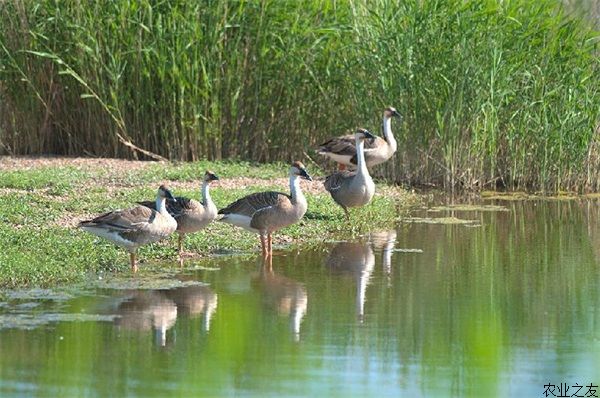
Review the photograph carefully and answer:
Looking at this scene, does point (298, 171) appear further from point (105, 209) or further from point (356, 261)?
point (105, 209)

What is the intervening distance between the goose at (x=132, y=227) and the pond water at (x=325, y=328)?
358 millimetres

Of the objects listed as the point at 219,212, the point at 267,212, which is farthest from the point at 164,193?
the point at 219,212

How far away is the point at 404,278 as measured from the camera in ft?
38.8

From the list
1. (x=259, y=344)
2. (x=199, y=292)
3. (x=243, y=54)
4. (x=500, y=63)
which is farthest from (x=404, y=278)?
(x=243, y=54)

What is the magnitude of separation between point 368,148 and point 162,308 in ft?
23.6

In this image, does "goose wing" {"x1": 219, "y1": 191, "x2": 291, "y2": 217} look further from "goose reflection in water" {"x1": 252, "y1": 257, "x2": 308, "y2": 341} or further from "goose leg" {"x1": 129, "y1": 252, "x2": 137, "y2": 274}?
"goose leg" {"x1": 129, "y1": 252, "x2": 137, "y2": 274}

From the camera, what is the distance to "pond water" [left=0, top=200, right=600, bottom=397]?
8320mm

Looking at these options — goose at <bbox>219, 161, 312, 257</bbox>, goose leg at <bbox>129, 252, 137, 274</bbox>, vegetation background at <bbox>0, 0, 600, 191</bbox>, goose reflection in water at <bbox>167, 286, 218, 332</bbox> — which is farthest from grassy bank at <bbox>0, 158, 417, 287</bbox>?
goose reflection in water at <bbox>167, 286, 218, 332</bbox>

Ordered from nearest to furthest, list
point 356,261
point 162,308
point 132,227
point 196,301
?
point 162,308
point 196,301
point 132,227
point 356,261

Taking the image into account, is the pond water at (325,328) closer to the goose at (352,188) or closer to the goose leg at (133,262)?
the goose leg at (133,262)

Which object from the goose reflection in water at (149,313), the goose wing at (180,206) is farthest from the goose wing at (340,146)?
the goose reflection in water at (149,313)

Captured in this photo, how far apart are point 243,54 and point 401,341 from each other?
33.0 ft

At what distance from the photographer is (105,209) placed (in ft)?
46.2

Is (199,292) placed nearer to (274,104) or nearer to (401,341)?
(401,341)
